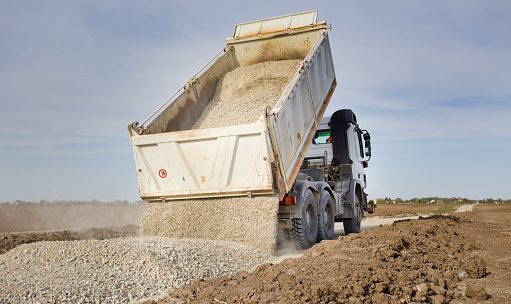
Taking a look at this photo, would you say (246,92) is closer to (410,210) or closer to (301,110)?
(301,110)

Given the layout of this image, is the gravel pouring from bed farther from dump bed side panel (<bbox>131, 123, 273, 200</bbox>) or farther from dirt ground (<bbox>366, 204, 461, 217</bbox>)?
dirt ground (<bbox>366, 204, 461, 217</bbox>)

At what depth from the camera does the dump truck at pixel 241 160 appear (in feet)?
29.0

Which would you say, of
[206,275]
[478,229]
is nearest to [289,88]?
[206,275]

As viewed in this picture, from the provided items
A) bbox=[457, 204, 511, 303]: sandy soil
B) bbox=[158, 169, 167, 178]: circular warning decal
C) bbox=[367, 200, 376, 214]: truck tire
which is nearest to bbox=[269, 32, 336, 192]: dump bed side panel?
bbox=[158, 169, 167, 178]: circular warning decal

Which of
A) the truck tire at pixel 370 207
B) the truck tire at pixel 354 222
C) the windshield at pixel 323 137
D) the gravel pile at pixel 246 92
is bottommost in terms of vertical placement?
the truck tire at pixel 354 222

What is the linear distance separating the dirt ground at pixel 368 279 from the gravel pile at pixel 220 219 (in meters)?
1.31

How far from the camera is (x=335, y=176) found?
12711mm

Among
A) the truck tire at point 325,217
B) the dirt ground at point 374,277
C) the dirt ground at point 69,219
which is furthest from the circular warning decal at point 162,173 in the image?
the dirt ground at point 69,219

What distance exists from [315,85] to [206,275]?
5.42 metres

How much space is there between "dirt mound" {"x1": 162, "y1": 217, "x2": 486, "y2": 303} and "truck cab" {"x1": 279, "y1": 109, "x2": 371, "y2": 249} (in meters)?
2.36

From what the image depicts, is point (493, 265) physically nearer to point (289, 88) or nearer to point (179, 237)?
point (289, 88)

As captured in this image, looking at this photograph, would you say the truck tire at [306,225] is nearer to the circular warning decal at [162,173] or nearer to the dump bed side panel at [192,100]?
the circular warning decal at [162,173]

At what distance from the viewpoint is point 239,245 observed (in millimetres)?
8719

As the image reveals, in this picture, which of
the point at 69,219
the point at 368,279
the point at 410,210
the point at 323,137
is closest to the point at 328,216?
the point at 323,137
